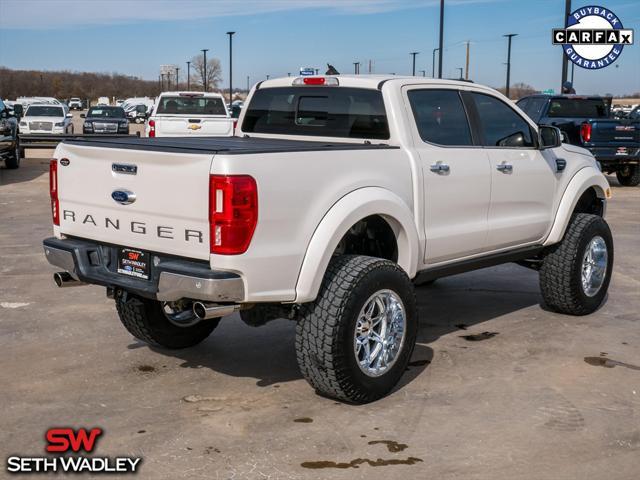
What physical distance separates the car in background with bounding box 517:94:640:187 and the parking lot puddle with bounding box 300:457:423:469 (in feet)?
44.4

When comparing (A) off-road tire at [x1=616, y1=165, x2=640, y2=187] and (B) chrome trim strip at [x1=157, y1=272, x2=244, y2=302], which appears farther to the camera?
(A) off-road tire at [x1=616, y1=165, x2=640, y2=187]

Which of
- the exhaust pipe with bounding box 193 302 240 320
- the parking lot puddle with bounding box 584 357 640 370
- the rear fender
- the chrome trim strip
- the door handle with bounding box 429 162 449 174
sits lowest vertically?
A: the parking lot puddle with bounding box 584 357 640 370

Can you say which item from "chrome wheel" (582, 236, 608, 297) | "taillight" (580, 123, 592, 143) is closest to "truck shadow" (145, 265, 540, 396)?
"chrome wheel" (582, 236, 608, 297)

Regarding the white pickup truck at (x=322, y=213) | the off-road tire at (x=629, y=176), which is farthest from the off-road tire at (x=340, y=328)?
the off-road tire at (x=629, y=176)

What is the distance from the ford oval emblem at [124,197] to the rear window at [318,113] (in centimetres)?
171

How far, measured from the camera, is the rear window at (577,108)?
17.4 meters

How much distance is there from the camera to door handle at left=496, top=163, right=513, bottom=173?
5.95 metres

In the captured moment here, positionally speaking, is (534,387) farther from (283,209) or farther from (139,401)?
(139,401)

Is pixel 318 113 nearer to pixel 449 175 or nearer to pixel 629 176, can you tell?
pixel 449 175

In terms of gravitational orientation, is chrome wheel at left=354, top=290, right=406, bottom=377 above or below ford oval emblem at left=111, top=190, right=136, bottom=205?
below

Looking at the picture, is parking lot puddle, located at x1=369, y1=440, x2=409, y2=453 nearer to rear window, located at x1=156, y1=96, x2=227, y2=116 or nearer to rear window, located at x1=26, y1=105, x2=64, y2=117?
rear window, located at x1=156, y1=96, x2=227, y2=116

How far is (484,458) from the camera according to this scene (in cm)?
400

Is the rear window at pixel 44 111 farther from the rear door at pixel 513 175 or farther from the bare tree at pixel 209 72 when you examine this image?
the bare tree at pixel 209 72

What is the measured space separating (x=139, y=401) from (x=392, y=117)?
2371mm
